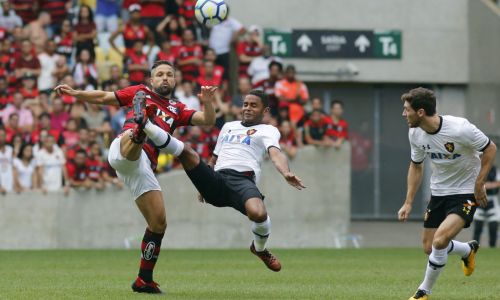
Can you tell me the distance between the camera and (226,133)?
11.9m

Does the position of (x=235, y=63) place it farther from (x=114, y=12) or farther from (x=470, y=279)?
(x=470, y=279)

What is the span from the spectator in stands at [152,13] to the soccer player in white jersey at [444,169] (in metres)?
13.5

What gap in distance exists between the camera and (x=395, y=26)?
89.8 feet

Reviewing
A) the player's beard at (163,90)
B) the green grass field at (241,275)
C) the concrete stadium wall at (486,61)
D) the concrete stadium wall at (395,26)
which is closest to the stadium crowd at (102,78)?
the green grass field at (241,275)

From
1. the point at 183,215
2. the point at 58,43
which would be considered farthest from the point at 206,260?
the point at 58,43

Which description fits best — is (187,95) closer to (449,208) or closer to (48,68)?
(48,68)

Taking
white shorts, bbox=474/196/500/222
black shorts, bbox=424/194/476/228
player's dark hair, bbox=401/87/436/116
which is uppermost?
player's dark hair, bbox=401/87/436/116

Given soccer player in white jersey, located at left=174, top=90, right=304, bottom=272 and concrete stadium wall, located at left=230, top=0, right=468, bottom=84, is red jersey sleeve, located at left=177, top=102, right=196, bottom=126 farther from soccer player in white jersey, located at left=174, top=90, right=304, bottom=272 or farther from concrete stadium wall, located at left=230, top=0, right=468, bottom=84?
concrete stadium wall, located at left=230, top=0, right=468, bottom=84

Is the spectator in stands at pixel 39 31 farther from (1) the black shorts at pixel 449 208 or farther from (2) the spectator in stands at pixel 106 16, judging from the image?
(1) the black shorts at pixel 449 208

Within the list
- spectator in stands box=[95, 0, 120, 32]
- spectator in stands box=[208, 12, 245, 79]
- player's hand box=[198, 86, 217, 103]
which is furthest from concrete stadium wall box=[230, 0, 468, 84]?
player's hand box=[198, 86, 217, 103]

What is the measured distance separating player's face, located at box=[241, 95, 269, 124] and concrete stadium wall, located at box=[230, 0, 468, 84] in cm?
1524

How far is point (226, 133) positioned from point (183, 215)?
9.93 meters

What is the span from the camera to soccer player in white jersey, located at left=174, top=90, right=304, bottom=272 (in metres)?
11.0

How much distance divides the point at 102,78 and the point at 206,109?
12611mm
